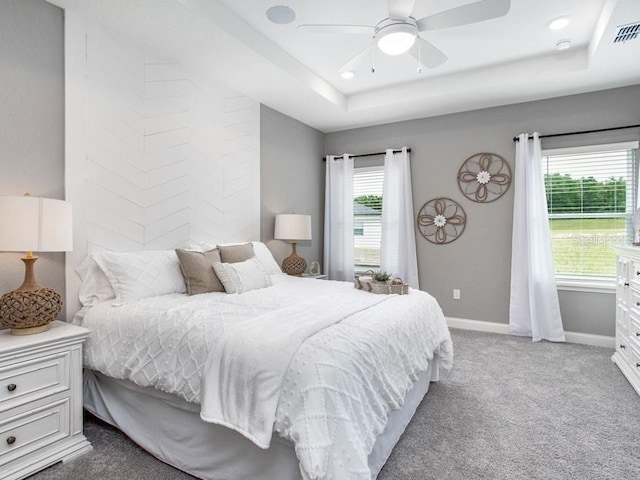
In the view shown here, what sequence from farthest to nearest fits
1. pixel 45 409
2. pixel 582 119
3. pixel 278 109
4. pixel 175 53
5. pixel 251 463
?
pixel 278 109 → pixel 582 119 → pixel 175 53 → pixel 45 409 → pixel 251 463

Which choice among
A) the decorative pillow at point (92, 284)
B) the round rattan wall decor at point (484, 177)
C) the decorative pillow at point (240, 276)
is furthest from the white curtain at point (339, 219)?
the decorative pillow at point (92, 284)

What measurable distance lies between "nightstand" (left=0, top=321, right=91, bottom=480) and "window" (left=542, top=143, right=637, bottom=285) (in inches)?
173

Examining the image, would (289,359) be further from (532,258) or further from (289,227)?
(532,258)

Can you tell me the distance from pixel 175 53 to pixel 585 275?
451cm

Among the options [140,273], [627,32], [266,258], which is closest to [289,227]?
[266,258]

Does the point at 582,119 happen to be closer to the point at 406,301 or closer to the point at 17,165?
the point at 406,301

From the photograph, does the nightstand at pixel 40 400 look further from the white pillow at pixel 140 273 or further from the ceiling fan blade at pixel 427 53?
the ceiling fan blade at pixel 427 53

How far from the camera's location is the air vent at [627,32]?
2652 millimetres

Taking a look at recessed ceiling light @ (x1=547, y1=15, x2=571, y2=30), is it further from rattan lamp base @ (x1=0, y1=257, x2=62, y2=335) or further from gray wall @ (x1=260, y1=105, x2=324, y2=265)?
rattan lamp base @ (x1=0, y1=257, x2=62, y2=335)

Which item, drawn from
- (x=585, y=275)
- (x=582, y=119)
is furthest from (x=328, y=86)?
(x=585, y=275)

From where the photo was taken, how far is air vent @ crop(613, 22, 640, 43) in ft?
8.70

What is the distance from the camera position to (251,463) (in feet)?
5.32

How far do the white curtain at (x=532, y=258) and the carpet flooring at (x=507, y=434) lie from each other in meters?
0.75

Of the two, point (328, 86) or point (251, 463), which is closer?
point (251, 463)
